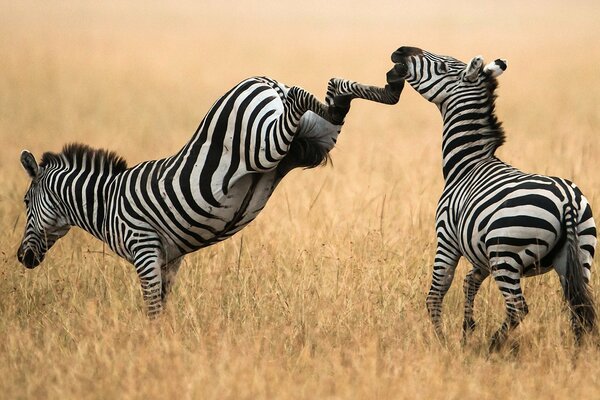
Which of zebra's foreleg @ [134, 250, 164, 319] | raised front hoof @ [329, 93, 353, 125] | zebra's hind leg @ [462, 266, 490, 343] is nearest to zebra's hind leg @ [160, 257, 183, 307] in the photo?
zebra's foreleg @ [134, 250, 164, 319]

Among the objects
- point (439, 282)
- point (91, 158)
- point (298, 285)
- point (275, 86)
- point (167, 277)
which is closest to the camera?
point (439, 282)

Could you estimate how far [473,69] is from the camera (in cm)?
600

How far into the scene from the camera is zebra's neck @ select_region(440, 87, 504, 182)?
6.06 metres

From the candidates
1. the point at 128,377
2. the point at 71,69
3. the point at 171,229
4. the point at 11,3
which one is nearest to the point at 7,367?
the point at 128,377

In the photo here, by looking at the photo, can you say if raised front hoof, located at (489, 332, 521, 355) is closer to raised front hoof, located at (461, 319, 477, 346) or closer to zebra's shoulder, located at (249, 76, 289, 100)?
raised front hoof, located at (461, 319, 477, 346)

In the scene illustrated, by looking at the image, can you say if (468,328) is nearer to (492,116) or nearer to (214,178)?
(492,116)

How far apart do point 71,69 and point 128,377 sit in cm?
2232

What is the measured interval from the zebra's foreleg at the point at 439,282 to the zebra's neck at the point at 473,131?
562 mm

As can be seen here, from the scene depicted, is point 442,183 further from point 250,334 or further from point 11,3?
point 11,3

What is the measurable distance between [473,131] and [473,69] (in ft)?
1.33

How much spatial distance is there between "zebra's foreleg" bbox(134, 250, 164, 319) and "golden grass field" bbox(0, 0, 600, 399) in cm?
13

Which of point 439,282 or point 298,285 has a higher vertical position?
point 298,285

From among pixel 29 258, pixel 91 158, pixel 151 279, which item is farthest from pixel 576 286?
→ pixel 29 258

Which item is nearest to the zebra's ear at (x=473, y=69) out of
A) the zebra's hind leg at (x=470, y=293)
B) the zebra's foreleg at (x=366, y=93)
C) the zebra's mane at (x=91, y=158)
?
the zebra's foreleg at (x=366, y=93)
